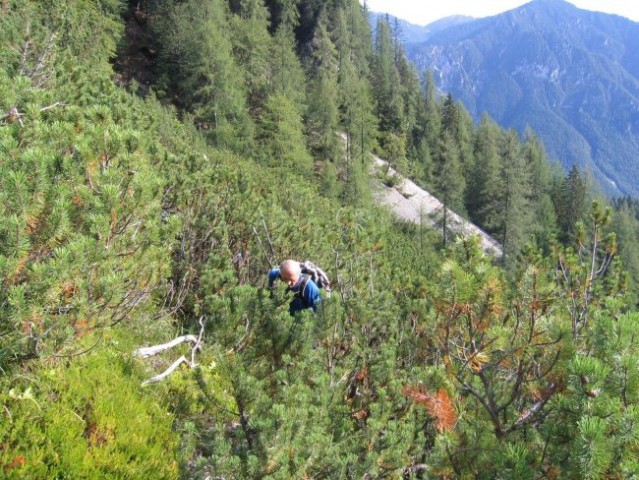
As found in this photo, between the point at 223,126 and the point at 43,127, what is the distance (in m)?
29.2

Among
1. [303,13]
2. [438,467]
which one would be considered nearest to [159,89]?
[303,13]

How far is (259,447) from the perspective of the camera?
2615 millimetres

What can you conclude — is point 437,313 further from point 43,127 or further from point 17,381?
point 43,127

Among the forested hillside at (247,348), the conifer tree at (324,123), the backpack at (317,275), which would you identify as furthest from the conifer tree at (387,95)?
the backpack at (317,275)

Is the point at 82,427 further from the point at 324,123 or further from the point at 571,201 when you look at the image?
the point at 571,201

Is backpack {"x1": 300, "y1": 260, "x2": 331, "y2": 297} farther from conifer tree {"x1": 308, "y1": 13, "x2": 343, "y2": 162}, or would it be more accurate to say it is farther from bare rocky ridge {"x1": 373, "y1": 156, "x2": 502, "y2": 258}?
bare rocky ridge {"x1": 373, "y1": 156, "x2": 502, "y2": 258}

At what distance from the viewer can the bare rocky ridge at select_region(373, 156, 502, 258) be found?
4619 centimetres

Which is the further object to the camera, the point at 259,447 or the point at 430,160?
the point at 430,160

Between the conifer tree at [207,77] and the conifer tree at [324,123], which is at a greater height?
the conifer tree at [207,77]

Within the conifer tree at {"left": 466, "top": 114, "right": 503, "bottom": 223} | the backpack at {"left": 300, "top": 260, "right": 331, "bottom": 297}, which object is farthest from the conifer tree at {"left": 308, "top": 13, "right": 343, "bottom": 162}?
the backpack at {"left": 300, "top": 260, "right": 331, "bottom": 297}

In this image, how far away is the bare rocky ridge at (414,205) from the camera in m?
46.2

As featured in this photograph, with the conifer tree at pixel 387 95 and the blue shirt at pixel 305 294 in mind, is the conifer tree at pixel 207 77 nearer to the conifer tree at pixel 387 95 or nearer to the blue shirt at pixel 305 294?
the blue shirt at pixel 305 294

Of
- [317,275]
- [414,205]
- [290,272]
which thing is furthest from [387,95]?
[290,272]

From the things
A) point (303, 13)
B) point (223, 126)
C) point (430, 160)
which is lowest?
point (430, 160)
